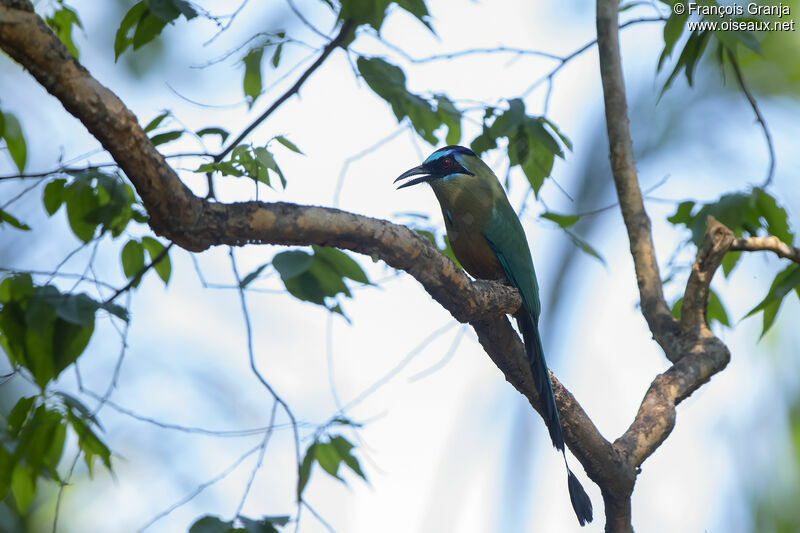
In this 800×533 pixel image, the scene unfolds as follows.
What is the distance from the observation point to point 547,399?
111 inches

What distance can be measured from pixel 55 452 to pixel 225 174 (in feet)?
3.53

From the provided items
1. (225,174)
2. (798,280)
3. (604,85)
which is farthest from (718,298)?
(225,174)

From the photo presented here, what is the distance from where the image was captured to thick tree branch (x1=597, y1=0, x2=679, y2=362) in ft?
11.3

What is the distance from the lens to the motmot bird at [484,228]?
10.6 ft

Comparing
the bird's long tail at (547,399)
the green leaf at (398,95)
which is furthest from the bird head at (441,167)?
the bird's long tail at (547,399)

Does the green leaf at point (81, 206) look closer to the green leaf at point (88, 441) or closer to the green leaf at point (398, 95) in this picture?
the green leaf at point (88, 441)

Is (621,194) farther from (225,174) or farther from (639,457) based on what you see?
(225,174)

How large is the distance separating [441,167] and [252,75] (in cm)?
114

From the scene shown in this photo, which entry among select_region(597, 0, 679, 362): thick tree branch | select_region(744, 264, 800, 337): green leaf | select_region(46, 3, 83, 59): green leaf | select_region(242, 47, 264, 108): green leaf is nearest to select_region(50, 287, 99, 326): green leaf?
select_region(242, 47, 264, 108): green leaf

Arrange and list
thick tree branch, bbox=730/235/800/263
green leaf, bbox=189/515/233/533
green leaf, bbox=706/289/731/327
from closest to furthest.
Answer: green leaf, bbox=189/515/233/533
thick tree branch, bbox=730/235/800/263
green leaf, bbox=706/289/731/327

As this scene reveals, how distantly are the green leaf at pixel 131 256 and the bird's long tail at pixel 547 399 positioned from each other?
1.64 meters

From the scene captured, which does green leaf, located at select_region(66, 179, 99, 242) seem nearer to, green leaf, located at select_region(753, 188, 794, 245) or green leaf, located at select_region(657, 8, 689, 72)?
green leaf, located at select_region(657, 8, 689, 72)

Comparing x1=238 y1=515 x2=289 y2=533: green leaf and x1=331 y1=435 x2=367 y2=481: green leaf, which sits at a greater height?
Answer: x1=331 y1=435 x2=367 y2=481: green leaf

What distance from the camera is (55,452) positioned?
235 cm
